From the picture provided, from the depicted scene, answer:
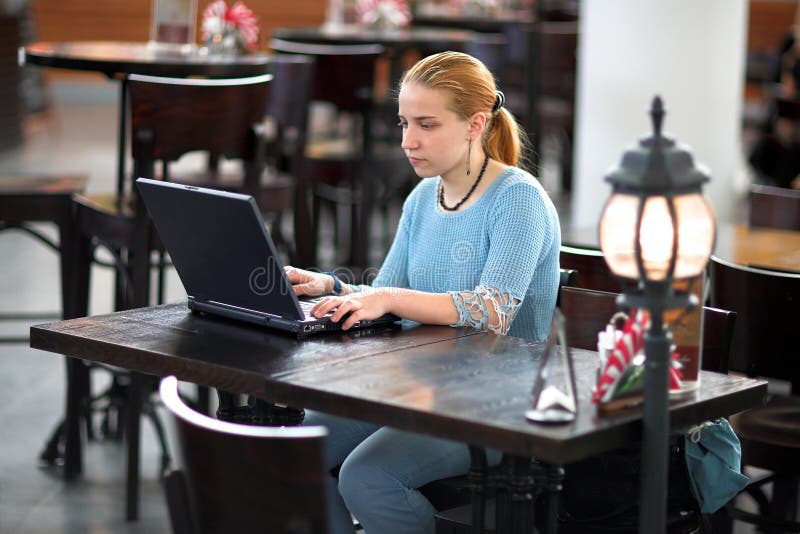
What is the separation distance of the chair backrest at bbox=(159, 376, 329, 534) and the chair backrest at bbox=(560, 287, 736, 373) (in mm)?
889

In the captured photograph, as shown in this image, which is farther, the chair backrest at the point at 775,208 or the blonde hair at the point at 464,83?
the chair backrest at the point at 775,208

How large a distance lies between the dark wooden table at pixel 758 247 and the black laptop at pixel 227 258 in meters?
0.96

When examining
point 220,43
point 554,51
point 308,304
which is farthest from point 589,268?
point 554,51

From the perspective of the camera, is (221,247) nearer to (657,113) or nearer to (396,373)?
(396,373)

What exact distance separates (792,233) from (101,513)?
1.98m

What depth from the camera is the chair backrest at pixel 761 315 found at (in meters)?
2.59

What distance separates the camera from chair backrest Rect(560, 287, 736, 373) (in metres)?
2.22

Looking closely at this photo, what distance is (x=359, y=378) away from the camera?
1.84 meters

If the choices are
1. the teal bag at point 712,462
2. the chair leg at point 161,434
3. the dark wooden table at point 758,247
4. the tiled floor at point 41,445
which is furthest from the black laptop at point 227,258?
the chair leg at point 161,434

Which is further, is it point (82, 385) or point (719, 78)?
point (719, 78)

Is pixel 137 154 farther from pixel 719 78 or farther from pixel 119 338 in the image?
pixel 719 78

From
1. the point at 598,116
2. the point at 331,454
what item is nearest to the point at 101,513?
the point at 331,454

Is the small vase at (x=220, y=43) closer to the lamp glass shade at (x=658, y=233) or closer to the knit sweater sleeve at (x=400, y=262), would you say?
the knit sweater sleeve at (x=400, y=262)

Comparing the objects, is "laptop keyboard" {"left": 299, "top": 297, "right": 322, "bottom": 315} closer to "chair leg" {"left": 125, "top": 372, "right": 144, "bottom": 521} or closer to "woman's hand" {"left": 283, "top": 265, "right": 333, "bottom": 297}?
"woman's hand" {"left": 283, "top": 265, "right": 333, "bottom": 297}
